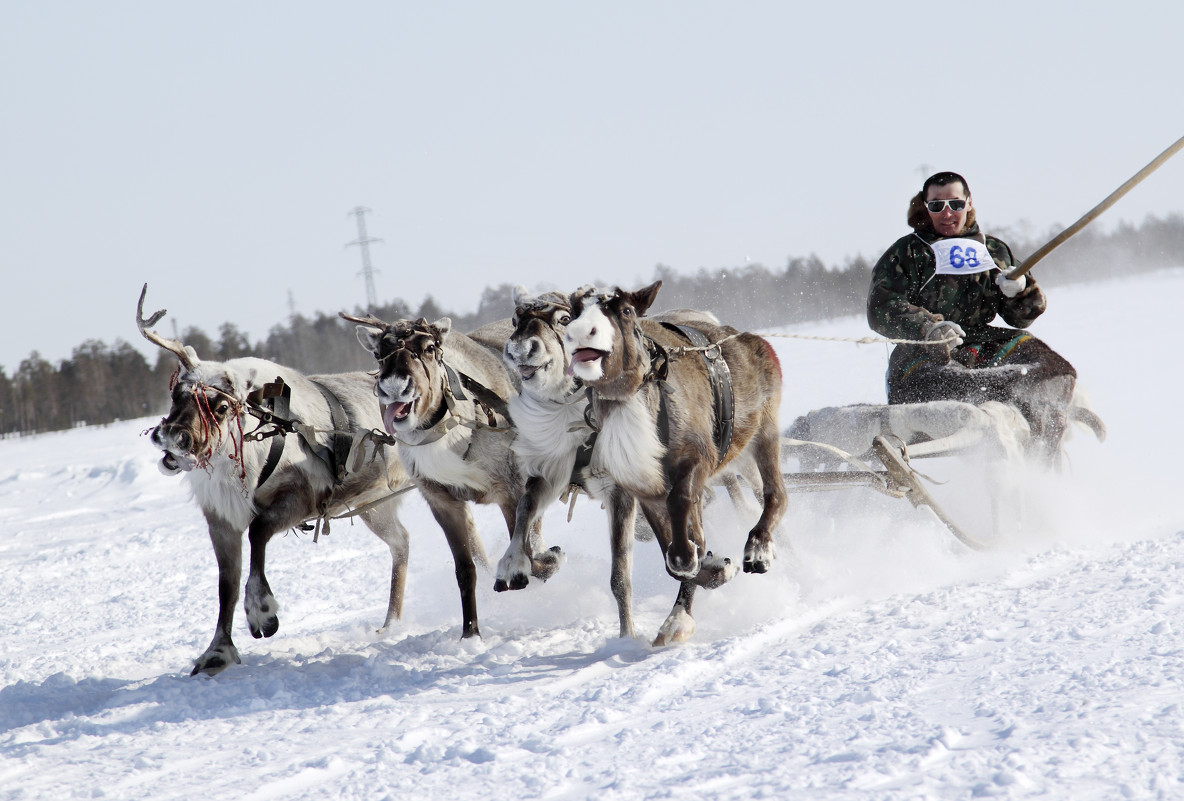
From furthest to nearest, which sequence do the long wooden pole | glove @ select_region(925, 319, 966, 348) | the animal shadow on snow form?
glove @ select_region(925, 319, 966, 348) → the long wooden pole → the animal shadow on snow

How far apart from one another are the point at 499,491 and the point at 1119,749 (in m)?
3.07

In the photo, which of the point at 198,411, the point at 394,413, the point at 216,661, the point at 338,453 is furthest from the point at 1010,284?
the point at 216,661

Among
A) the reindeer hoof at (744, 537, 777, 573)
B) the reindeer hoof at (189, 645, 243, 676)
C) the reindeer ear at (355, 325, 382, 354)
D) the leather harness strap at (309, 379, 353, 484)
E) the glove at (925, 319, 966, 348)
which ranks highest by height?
the reindeer ear at (355, 325, 382, 354)

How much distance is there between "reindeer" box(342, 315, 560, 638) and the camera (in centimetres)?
454

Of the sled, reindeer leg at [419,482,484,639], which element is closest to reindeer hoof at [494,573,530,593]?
reindeer leg at [419,482,484,639]

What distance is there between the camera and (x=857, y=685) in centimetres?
353

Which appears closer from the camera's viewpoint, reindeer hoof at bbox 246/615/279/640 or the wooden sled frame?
reindeer hoof at bbox 246/615/279/640

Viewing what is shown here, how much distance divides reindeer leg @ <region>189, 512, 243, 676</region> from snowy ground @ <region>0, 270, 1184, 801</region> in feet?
0.46

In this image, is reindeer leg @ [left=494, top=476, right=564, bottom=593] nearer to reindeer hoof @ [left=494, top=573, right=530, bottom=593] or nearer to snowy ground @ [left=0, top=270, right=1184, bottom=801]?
reindeer hoof @ [left=494, top=573, right=530, bottom=593]

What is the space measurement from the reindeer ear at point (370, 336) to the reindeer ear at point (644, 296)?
1221 millimetres

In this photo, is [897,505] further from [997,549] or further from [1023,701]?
[1023,701]

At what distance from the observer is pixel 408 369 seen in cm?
447

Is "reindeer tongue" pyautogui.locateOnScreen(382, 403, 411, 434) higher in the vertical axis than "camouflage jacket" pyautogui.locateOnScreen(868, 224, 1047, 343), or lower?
lower

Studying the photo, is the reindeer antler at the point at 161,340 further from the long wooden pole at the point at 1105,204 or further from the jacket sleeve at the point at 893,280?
the long wooden pole at the point at 1105,204
